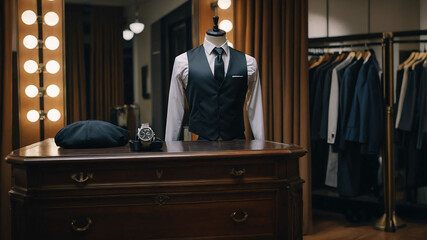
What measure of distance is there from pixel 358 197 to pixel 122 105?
2255 mm

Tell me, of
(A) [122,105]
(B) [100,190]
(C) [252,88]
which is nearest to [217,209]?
(B) [100,190]

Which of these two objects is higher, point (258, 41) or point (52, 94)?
point (258, 41)

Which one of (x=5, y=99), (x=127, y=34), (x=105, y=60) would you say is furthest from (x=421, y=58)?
(x=5, y=99)

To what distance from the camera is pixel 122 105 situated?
3.08 m

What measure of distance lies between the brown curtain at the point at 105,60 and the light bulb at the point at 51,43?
24cm

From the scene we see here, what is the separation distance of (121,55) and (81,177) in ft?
5.03

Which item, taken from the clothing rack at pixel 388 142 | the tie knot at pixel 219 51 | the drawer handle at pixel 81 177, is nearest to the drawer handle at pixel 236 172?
the drawer handle at pixel 81 177

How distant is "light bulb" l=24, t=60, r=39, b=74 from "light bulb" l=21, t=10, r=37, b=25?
263 mm

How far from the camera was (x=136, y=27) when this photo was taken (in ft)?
10.1

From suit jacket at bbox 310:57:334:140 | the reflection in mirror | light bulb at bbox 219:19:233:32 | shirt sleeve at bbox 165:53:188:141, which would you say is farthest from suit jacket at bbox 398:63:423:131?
shirt sleeve at bbox 165:53:188:141

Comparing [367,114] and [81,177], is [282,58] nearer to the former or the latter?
[367,114]

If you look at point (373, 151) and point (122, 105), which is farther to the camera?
point (373, 151)

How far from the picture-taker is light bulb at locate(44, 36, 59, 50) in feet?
9.73

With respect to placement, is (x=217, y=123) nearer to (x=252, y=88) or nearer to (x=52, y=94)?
(x=252, y=88)
